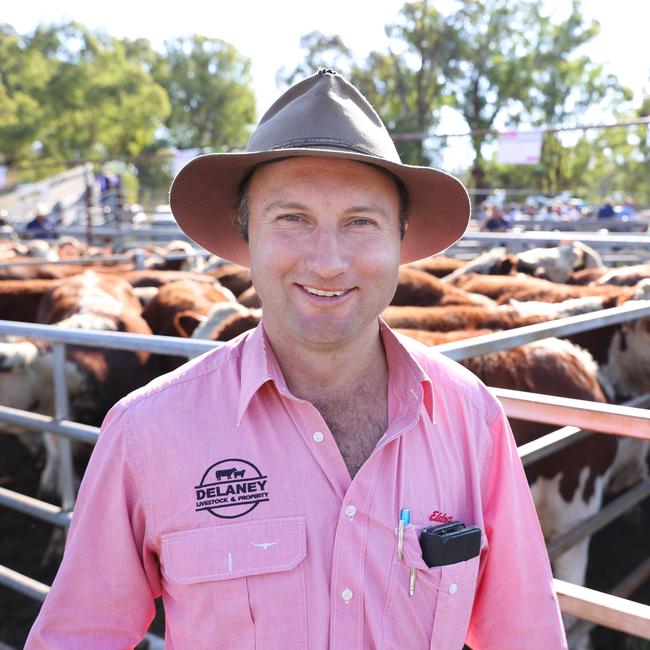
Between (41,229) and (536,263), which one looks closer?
(536,263)

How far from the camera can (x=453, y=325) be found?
18.8 ft

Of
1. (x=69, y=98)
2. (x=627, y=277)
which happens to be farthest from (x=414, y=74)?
(x=627, y=277)

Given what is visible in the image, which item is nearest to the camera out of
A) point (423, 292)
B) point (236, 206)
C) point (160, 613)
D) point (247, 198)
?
point (247, 198)

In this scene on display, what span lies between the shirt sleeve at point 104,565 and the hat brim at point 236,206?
2.18 feet

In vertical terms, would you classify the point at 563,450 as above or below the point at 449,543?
below

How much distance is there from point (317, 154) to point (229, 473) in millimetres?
704

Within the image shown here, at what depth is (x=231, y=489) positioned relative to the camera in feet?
4.99

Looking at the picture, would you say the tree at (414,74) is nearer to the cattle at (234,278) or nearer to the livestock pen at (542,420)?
the cattle at (234,278)

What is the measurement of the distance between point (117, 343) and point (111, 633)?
152 cm

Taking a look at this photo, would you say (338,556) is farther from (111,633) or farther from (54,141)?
(54,141)

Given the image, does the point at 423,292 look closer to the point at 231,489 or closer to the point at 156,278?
the point at 156,278

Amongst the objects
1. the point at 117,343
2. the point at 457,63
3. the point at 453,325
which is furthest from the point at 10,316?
the point at 457,63

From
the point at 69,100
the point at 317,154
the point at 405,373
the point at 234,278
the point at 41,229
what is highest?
the point at 69,100

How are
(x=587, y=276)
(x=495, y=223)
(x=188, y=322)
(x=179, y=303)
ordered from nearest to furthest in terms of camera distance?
(x=188, y=322), (x=179, y=303), (x=587, y=276), (x=495, y=223)
